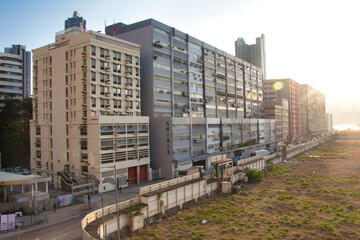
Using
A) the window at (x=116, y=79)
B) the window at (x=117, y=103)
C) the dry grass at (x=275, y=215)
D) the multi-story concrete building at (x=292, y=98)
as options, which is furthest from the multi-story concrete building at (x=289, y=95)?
the window at (x=117, y=103)

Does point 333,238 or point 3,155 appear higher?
point 3,155

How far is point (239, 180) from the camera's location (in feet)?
185

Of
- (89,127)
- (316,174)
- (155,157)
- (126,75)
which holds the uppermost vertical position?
(126,75)

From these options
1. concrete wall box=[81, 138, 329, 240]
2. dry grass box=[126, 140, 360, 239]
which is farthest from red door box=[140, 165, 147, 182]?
dry grass box=[126, 140, 360, 239]

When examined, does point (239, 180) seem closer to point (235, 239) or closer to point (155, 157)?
point (155, 157)

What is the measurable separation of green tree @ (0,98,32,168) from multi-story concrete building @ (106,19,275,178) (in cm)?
3517

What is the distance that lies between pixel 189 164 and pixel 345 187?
111ft

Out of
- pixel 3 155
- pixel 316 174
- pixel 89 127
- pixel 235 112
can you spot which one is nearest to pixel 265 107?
pixel 235 112

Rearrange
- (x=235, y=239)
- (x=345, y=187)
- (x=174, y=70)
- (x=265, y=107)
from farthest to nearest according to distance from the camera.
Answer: (x=265, y=107) → (x=174, y=70) → (x=345, y=187) → (x=235, y=239)

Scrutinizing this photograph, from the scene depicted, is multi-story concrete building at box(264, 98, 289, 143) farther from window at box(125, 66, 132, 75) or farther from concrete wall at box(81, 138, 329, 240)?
window at box(125, 66, 132, 75)

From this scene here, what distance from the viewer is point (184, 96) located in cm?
7819

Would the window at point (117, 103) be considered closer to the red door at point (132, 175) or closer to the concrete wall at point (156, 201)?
the red door at point (132, 175)

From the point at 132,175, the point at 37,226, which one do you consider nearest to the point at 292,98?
the point at 132,175

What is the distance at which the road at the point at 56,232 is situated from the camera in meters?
29.6
